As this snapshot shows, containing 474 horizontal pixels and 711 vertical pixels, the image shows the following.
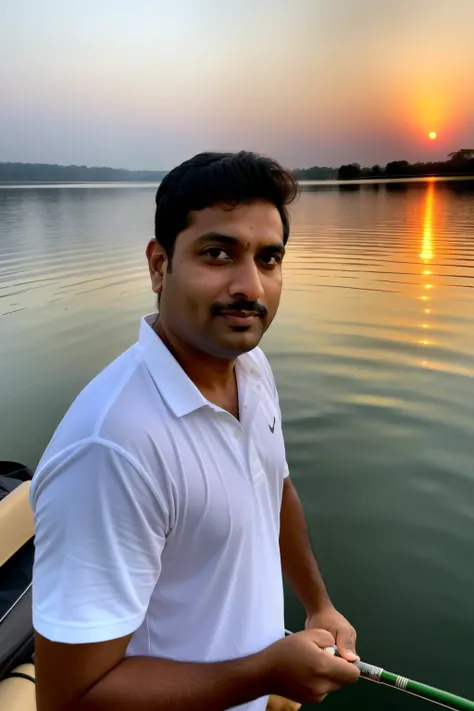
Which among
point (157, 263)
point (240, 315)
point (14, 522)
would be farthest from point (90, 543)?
point (14, 522)

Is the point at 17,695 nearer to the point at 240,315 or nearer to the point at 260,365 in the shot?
the point at 260,365

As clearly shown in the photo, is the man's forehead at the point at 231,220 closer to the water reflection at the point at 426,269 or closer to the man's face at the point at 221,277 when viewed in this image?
the man's face at the point at 221,277

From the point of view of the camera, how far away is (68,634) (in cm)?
107

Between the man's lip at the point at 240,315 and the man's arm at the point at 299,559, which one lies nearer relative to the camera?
the man's lip at the point at 240,315

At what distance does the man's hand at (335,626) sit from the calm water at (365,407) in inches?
61.5

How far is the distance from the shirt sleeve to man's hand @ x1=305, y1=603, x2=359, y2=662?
3.02 ft

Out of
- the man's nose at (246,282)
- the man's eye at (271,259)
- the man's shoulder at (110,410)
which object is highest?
the man's eye at (271,259)

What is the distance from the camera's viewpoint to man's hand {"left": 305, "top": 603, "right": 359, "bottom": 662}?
71.3 inches

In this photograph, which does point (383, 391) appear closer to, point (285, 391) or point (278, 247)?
point (285, 391)

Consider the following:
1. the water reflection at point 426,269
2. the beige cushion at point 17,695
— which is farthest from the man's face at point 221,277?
the water reflection at point 426,269

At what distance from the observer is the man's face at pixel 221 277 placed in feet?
4.43

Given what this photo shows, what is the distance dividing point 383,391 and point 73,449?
6.62m

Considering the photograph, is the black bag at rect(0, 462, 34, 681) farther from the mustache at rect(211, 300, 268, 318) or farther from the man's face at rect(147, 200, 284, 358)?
the mustache at rect(211, 300, 268, 318)

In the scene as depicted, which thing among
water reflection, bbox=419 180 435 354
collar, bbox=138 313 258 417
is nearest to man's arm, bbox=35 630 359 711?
collar, bbox=138 313 258 417
